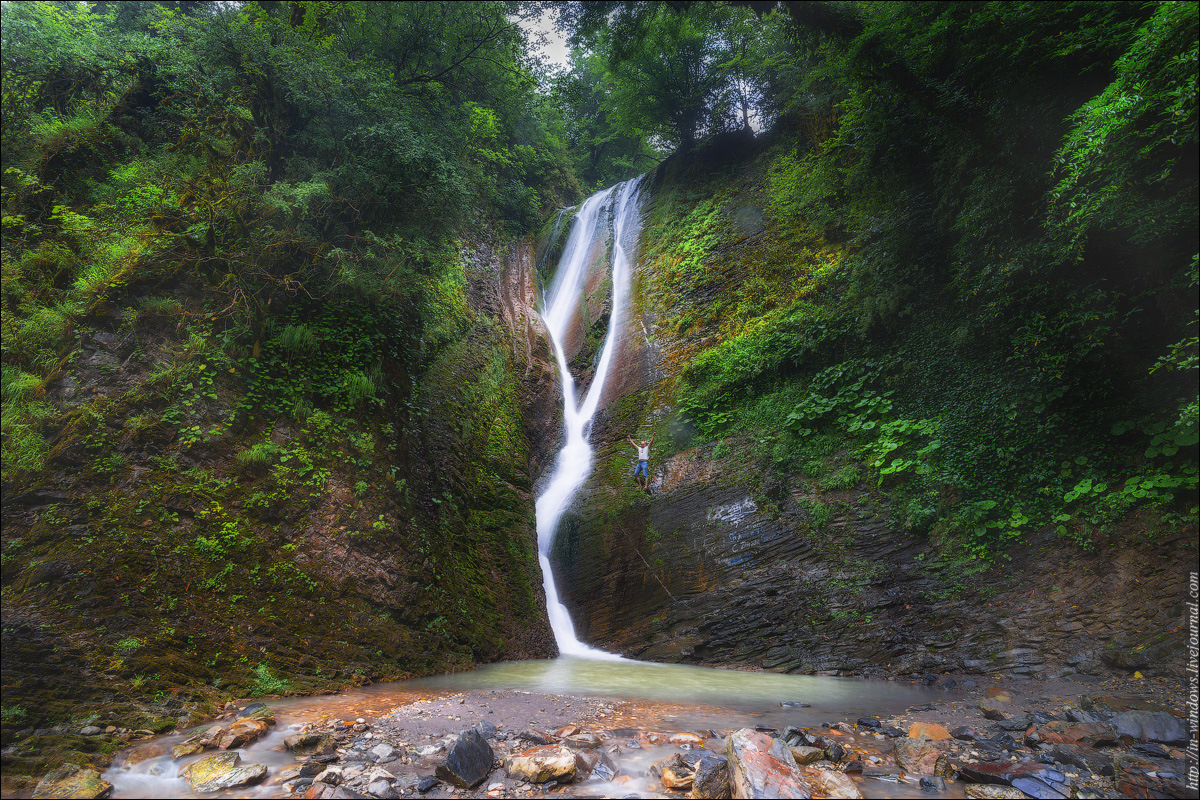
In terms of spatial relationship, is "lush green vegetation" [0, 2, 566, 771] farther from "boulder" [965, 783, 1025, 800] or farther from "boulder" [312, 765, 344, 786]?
"boulder" [965, 783, 1025, 800]

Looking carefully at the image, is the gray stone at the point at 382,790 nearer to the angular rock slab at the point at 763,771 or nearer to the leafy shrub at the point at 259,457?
the angular rock slab at the point at 763,771

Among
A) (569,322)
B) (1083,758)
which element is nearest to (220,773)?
(1083,758)

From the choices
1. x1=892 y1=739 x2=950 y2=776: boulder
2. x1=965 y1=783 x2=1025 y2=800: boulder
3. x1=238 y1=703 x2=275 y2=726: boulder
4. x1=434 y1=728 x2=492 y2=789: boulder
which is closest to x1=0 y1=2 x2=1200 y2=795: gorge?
x1=238 y1=703 x2=275 y2=726: boulder

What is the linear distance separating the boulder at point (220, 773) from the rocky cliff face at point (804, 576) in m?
6.26

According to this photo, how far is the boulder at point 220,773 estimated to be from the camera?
3.08 meters

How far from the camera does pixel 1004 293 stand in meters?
6.41

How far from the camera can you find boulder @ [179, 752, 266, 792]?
3.08 meters

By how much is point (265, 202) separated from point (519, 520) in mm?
7084

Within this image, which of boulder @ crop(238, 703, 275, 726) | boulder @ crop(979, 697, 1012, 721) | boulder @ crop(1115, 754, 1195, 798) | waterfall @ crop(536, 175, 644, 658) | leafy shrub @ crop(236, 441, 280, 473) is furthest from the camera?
waterfall @ crop(536, 175, 644, 658)

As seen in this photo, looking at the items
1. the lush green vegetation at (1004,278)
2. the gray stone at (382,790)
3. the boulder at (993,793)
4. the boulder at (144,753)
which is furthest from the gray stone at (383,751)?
the lush green vegetation at (1004,278)

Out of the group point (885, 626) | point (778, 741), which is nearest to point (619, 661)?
point (885, 626)

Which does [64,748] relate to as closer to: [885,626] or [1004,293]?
[885,626]

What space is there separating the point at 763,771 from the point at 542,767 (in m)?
1.43

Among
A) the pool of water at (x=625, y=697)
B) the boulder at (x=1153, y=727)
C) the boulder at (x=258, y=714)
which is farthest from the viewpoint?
the boulder at (x=258, y=714)
